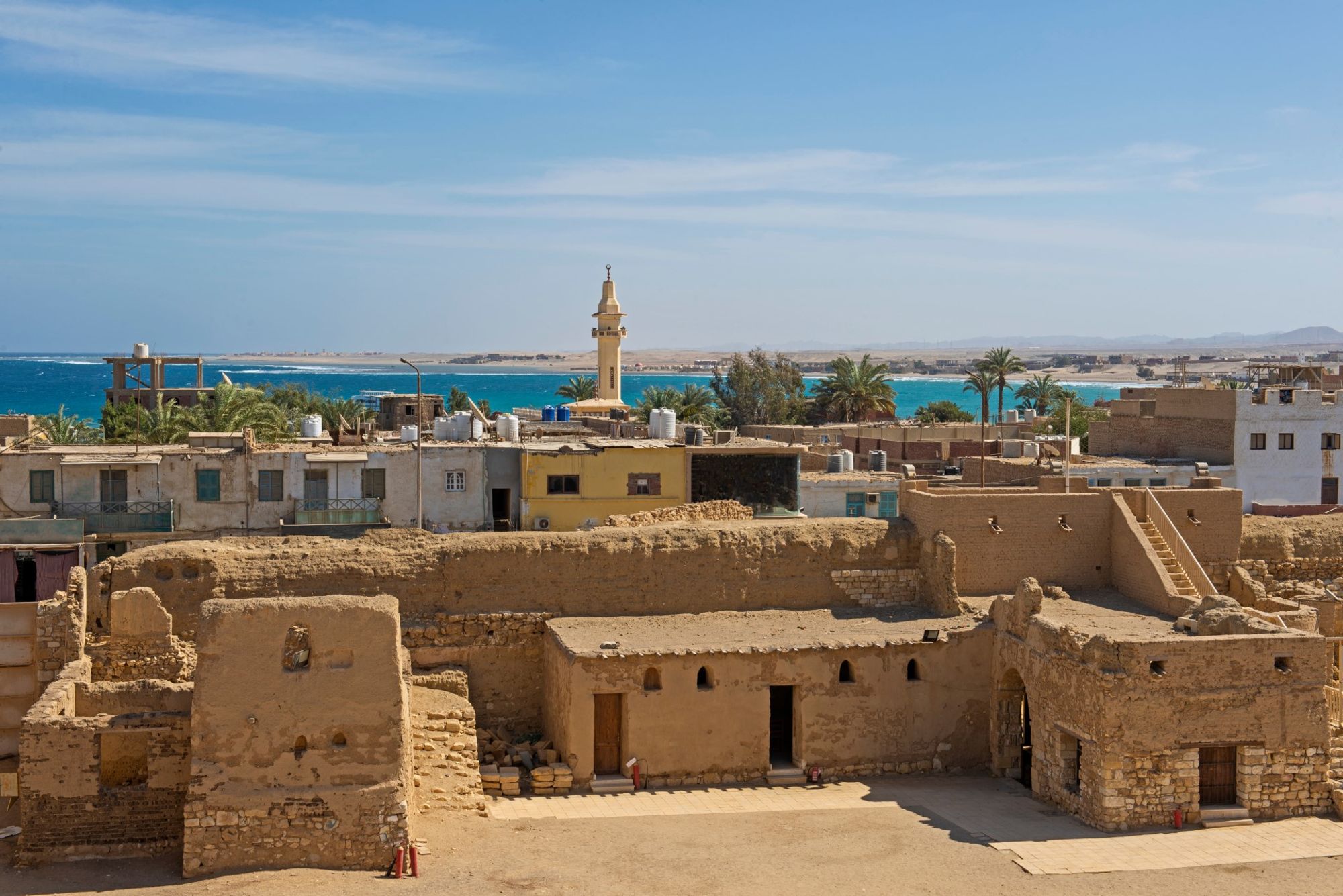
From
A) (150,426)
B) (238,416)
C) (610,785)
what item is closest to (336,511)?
(610,785)

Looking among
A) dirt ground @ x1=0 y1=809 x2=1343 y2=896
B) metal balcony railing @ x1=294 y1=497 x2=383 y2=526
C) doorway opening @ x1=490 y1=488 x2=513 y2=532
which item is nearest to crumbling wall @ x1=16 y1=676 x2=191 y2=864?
dirt ground @ x1=0 y1=809 x2=1343 y2=896

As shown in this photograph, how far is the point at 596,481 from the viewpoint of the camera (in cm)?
3225

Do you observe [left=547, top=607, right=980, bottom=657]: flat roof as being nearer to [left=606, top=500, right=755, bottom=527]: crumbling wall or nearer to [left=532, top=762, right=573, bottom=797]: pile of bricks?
[left=532, top=762, right=573, bottom=797]: pile of bricks

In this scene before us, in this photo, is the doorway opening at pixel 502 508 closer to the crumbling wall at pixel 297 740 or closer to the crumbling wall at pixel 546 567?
the crumbling wall at pixel 546 567

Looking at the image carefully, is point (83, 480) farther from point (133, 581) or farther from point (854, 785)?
point (854, 785)

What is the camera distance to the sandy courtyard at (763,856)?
19609mm

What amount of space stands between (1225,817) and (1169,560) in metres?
6.85

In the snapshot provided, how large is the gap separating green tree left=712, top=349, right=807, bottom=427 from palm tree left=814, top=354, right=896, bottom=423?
35.3ft

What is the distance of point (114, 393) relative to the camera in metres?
68.4

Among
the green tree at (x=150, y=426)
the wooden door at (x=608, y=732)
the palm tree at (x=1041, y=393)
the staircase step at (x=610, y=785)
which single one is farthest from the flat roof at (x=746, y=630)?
the palm tree at (x=1041, y=393)

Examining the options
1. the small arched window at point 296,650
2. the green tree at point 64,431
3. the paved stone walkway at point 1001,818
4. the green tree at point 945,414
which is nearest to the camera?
the small arched window at point 296,650

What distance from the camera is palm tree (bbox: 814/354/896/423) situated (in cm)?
6656

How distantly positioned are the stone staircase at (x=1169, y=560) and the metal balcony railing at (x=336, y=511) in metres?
15.1

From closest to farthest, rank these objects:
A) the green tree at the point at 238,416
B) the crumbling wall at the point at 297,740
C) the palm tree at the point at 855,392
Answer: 1. the crumbling wall at the point at 297,740
2. the green tree at the point at 238,416
3. the palm tree at the point at 855,392
